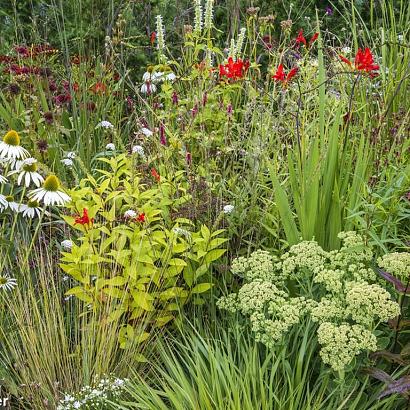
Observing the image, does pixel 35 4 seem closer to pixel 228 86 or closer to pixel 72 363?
pixel 228 86

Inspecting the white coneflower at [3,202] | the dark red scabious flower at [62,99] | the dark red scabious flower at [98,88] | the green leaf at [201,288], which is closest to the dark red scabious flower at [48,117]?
the dark red scabious flower at [62,99]

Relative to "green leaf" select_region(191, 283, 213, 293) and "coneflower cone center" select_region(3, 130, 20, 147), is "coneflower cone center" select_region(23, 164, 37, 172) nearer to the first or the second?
"coneflower cone center" select_region(3, 130, 20, 147)

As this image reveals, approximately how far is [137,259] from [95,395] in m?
0.59

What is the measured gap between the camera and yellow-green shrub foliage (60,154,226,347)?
10.3 feet

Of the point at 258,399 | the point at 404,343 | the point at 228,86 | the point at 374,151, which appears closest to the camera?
the point at 258,399

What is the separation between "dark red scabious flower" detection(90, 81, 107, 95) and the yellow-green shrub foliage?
4.88 ft

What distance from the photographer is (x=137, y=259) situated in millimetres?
3082

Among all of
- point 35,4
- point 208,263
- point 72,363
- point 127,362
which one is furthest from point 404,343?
point 35,4

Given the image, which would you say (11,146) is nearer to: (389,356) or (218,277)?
(218,277)

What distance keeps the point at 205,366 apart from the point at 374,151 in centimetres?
147

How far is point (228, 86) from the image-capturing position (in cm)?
420

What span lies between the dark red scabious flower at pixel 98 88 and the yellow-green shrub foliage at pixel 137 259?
1.49 meters

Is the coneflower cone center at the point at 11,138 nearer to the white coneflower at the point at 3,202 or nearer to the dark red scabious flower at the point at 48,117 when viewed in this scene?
the white coneflower at the point at 3,202

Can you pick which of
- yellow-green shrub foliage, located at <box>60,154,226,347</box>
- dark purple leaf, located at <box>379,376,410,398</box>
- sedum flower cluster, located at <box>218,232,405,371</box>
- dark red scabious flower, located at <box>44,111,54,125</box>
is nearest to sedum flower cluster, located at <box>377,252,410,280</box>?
sedum flower cluster, located at <box>218,232,405,371</box>
